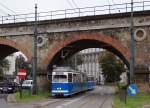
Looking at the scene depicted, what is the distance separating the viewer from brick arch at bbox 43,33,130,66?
119 feet

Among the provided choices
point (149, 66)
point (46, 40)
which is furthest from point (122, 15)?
point (46, 40)

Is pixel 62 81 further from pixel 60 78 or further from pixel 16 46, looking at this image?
pixel 16 46

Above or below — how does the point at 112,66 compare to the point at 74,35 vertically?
below

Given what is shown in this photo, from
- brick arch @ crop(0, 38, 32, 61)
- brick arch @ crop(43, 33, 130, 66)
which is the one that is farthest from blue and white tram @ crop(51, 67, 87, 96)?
brick arch @ crop(0, 38, 32, 61)

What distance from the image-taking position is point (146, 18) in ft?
115

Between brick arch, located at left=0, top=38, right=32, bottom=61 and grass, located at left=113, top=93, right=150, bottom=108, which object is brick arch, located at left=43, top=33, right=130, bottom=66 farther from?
grass, located at left=113, top=93, right=150, bottom=108

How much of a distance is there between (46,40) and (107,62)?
5307 centimetres

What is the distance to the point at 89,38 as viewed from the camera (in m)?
37.8

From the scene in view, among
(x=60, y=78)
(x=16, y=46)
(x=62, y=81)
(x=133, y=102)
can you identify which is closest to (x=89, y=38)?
(x=60, y=78)

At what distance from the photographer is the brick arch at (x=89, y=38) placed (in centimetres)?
3623

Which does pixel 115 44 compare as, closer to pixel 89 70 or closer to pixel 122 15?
pixel 122 15

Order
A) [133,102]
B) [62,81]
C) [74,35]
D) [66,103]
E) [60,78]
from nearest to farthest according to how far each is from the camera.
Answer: [133,102] < [66,103] < [62,81] < [60,78] < [74,35]

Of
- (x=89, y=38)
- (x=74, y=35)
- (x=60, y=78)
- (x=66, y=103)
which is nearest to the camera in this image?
(x=66, y=103)

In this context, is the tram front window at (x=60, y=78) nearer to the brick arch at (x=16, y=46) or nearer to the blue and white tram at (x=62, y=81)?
the blue and white tram at (x=62, y=81)
